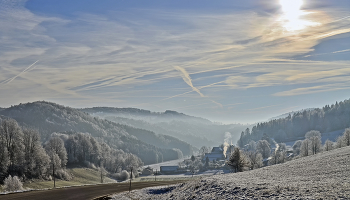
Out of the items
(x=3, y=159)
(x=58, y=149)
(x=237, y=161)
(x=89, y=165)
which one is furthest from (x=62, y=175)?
(x=237, y=161)

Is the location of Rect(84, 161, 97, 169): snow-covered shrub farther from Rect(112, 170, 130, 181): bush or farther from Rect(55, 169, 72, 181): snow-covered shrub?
Rect(55, 169, 72, 181): snow-covered shrub

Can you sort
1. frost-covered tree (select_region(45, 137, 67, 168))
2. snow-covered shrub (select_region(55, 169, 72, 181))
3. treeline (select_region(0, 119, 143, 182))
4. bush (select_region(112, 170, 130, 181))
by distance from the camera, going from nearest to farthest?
treeline (select_region(0, 119, 143, 182)), snow-covered shrub (select_region(55, 169, 72, 181)), frost-covered tree (select_region(45, 137, 67, 168)), bush (select_region(112, 170, 130, 181))

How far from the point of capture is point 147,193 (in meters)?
49.5

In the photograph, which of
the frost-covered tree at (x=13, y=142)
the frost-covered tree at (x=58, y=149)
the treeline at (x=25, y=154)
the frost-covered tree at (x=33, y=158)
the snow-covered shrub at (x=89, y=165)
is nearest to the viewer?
the treeline at (x=25, y=154)

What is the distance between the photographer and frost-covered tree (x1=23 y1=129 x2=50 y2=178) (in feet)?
362

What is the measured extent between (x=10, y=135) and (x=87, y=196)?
82.6 meters

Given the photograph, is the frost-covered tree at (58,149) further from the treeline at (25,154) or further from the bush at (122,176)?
the bush at (122,176)

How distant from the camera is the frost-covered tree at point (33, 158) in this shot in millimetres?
110250

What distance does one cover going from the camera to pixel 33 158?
11488cm

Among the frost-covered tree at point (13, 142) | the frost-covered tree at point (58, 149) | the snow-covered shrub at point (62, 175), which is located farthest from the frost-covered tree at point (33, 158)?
the frost-covered tree at point (58, 149)

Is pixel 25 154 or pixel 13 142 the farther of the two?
pixel 25 154

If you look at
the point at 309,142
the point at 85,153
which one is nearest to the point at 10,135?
the point at 85,153

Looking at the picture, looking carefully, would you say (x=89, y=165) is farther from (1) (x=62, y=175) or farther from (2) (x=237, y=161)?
(2) (x=237, y=161)

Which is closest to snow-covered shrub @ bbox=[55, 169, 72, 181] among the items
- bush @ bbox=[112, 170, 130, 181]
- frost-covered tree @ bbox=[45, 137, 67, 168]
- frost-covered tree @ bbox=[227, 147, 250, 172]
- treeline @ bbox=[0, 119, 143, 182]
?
treeline @ bbox=[0, 119, 143, 182]
